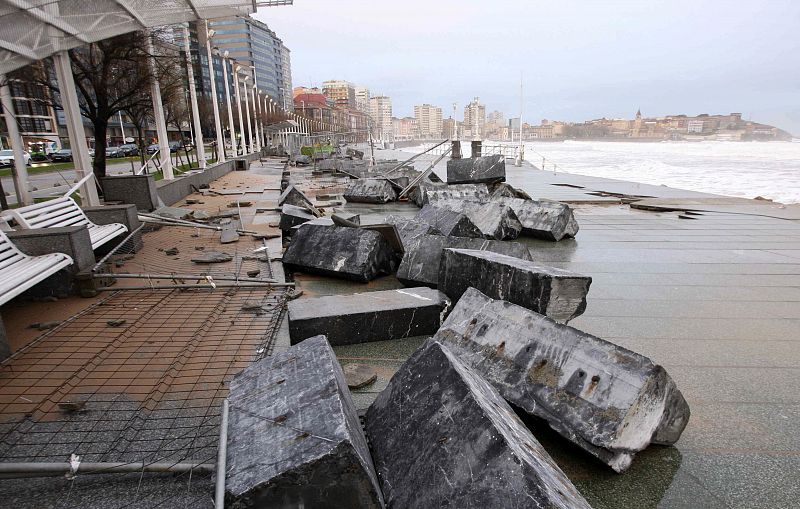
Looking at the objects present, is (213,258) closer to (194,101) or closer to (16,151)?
(16,151)

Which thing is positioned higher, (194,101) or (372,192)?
(194,101)

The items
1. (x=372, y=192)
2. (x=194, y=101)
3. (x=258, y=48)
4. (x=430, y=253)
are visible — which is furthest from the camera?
(x=258, y=48)

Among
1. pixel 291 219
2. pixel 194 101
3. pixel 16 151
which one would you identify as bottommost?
pixel 291 219

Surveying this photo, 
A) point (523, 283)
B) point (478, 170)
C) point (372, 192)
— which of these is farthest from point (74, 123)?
point (478, 170)

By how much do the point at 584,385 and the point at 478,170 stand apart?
40.8ft

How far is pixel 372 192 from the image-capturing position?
1466 centimetres

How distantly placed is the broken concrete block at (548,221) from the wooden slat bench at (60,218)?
292 inches

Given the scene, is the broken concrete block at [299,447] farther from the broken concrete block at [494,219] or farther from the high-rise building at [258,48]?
the high-rise building at [258,48]

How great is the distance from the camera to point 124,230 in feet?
23.8

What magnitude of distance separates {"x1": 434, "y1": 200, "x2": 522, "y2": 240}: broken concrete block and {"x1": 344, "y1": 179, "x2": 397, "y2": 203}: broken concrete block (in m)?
5.25

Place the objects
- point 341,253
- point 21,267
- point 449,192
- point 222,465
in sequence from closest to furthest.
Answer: point 222,465 < point 21,267 < point 341,253 < point 449,192

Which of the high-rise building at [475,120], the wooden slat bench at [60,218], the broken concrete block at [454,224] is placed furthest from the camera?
the high-rise building at [475,120]

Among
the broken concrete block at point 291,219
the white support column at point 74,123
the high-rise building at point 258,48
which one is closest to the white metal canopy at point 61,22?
the white support column at point 74,123

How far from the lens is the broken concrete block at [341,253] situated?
6.25 meters
